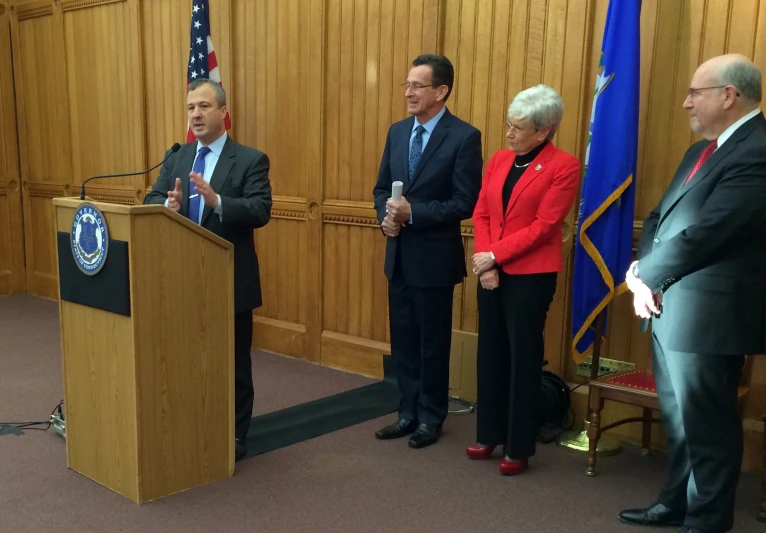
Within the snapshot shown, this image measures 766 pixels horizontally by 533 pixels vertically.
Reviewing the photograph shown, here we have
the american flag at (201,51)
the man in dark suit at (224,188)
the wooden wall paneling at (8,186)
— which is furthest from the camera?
the wooden wall paneling at (8,186)

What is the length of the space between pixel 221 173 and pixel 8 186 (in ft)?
16.7

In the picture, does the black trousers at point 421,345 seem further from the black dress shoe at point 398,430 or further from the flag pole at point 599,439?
the flag pole at point 599,439

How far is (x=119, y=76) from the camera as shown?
20.3 ft

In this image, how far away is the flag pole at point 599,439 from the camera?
11.0 ft

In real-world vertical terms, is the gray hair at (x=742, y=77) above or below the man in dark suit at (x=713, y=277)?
above

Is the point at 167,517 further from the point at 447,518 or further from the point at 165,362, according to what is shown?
the point at 447,518

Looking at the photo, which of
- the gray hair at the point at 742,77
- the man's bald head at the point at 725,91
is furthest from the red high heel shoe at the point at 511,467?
the gray hair at the point at 742,77

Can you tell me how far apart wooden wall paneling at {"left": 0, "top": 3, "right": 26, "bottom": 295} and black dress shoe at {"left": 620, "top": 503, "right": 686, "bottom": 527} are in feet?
21.3

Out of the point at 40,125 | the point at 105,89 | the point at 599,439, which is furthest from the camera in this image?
the point at 40,125

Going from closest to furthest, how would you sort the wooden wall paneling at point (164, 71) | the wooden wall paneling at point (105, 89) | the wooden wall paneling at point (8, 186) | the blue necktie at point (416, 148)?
the blue necktie at point (416, 148) → the wooden wall paneling at point (164, 71) → the wooden wall paneling at point (105, 89) → the wooden wall paneling at point (8, 186)

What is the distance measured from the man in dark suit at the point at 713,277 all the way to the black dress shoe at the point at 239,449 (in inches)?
71.6

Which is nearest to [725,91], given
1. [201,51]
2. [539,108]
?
[539,108]

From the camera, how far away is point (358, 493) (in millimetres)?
2941

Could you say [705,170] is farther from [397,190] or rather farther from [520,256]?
[397,190]
